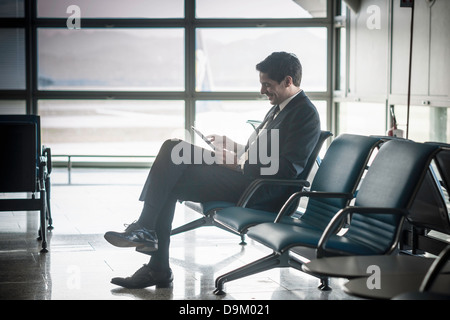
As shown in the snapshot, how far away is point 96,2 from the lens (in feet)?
28.7

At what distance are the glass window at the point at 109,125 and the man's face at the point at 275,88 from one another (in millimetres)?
5129

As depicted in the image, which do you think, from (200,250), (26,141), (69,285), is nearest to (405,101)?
(200,250)

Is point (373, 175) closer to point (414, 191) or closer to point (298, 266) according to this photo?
point (414, 191)

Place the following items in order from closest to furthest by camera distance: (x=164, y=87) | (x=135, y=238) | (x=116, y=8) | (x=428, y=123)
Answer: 1. (x=135, y=238)
2. (x=428, y=123)
3. (x=116, y=8)
4. (x=164, y=87)

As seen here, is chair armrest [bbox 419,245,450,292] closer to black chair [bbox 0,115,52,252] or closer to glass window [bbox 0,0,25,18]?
black chair [bbox 0,115,52,252]

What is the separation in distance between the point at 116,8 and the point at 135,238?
593cm

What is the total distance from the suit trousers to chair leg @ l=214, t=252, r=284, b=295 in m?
0.34

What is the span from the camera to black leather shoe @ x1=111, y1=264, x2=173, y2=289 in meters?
3.48

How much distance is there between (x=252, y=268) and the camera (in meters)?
3.27

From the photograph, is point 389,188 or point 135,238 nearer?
point 389,188

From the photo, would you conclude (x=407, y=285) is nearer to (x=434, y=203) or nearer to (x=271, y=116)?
(x=434, y=203)

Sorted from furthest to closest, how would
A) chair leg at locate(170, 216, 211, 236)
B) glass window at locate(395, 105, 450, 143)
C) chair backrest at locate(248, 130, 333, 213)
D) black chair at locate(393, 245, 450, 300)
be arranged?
glass window at locate(395, 105, 450, 143)
chair leg at locate(170, 216, 211, 236)
chair backrest at locate(248, 130, 333, 213)
black chair at locate(393, 245, 450, 300)

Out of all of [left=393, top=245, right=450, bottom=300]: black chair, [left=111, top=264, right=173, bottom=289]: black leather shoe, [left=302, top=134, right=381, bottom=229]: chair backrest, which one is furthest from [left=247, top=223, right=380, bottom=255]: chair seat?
[left=393, top=245, right=450, bottom=300]: black chair

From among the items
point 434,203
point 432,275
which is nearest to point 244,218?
point 434,203
